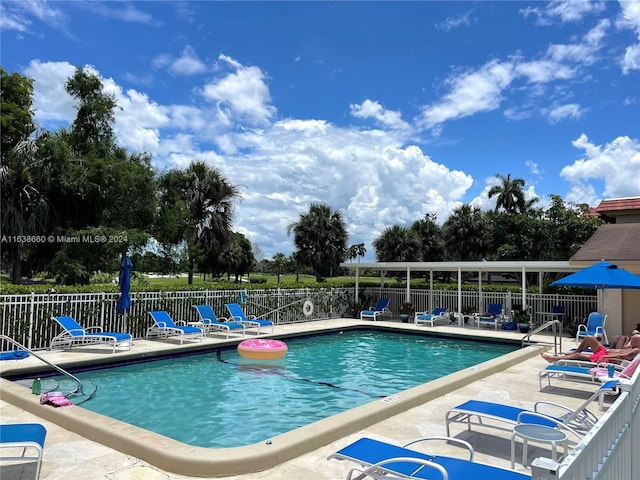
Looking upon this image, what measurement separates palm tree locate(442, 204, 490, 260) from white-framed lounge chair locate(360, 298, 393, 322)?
24.7m

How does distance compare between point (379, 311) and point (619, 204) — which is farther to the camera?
point (379, 311)

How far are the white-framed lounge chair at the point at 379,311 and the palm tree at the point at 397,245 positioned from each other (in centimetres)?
1980

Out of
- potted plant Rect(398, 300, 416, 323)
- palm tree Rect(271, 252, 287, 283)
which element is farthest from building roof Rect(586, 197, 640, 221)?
palm tree Rect(271, 252, 287, 283)

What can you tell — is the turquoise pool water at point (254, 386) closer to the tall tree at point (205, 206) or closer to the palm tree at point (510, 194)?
the tall tree at point (205, 206)

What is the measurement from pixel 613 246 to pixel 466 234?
95.3 ft

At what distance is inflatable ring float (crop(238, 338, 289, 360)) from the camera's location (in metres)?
11.1

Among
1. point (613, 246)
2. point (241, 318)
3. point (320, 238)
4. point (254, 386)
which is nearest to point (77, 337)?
point (254, 386)

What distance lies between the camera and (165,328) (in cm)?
1263

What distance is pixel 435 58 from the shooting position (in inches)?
593

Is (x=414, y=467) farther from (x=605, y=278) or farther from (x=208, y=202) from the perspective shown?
(x=208, y=202)

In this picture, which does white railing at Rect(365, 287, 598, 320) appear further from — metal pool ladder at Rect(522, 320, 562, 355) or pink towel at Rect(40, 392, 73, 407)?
pink towel at Rect(40, 392, 73, 407)

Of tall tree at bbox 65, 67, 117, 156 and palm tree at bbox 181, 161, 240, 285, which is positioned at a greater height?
tall tree at bbox 65, 67, 117, 156

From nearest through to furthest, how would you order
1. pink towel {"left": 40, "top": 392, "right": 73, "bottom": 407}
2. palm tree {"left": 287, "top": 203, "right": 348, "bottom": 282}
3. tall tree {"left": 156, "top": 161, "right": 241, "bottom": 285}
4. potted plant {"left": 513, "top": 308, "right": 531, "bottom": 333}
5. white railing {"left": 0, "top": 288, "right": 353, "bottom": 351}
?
pink towel {"left": 40, "top": 392, "right": 73, "bottom": 407}
white railing {"left": 0, "top": 288, "right": 353, "bottom": 351}
potted plant {"left": 513, "top": 308, "right": 531, "bottom": 333}
tall tree {"left": 156, "top": 161, "right": 241, "bottom": 285}
palm tree {"left": 287, "top": 203, "right": 348, "bottom": 282}

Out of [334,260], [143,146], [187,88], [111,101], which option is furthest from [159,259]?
[334,260]
